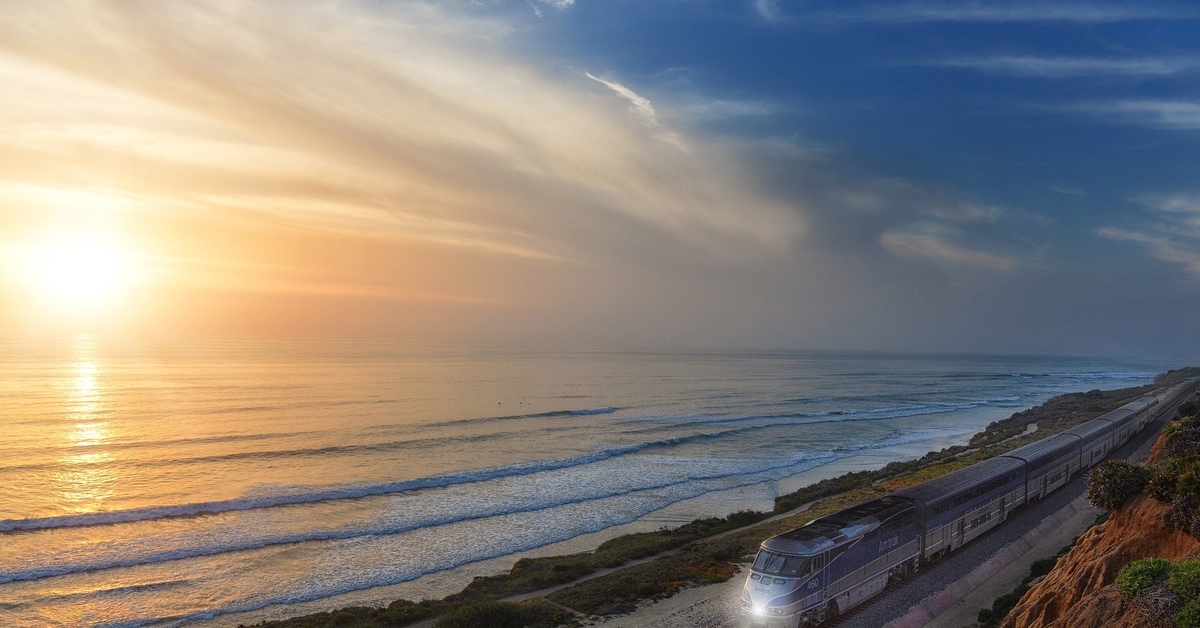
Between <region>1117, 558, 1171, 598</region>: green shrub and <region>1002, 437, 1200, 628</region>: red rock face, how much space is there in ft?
0.80

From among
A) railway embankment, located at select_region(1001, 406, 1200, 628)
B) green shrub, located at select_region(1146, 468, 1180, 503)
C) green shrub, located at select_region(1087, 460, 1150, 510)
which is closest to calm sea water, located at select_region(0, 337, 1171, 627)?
railway embankment, located at select_region(1001, 406, 1200, 628)

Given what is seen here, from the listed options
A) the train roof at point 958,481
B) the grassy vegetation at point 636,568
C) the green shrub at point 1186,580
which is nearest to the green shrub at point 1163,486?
the green shrub at point 1186,580

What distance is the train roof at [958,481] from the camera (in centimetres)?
2520

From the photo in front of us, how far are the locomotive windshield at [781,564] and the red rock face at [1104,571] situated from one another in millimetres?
5498

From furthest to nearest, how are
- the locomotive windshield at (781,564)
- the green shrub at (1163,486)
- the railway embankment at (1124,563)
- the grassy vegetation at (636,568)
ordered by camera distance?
the grassy vegetation at (636,568) < the locomotive windshield at (781,564) < the green shrub at (1163,486) < the railway embankment at (1124,563)

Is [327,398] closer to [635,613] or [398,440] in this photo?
[398,440]

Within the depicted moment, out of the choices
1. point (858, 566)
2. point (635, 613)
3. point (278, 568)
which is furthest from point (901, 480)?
point (278, 568)

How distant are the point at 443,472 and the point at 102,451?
103ft

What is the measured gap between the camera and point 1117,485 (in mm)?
15875

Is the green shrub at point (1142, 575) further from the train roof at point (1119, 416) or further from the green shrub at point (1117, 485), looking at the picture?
the train roof at point (1119, 416)

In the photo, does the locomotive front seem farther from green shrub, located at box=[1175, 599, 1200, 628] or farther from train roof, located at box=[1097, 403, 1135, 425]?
train roof, located at box=[1097, 403, 1135, 425]

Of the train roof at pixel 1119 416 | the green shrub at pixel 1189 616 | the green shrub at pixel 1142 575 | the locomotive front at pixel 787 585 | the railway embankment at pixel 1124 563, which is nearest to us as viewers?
the green shrub at pixel 1189 616

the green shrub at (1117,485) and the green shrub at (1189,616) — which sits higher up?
the green shrub at (1117,485)

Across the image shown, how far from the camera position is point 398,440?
6222cm
